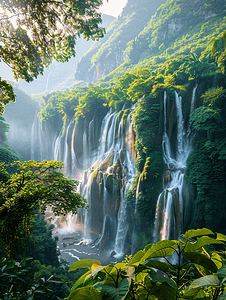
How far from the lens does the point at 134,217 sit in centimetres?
1099

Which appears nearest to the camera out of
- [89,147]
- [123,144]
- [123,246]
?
[123,246]

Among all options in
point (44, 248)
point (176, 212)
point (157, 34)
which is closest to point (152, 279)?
point (176, 212)

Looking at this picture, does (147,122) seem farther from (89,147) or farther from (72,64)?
(72,64)

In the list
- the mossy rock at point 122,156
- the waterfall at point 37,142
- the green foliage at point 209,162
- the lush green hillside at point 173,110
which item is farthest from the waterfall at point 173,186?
the waterfall at point 37,142

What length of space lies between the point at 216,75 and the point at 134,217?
1108cm

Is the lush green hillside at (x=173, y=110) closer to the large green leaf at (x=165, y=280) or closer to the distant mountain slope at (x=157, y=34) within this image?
the distant mountain slope at (x=157, y=34)

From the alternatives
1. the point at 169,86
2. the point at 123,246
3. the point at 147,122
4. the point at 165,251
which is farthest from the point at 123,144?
the point at 165,251

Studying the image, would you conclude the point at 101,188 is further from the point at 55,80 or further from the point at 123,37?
the point at 55,80

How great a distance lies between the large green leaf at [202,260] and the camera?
0.70 m

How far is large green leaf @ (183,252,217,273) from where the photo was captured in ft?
2.29

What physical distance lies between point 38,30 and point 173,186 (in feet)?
30.5

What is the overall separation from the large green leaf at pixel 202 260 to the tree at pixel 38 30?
4047mm

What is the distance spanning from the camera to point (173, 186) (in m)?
9.40

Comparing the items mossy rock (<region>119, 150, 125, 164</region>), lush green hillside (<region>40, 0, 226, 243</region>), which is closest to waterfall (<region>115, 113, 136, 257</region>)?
mossy rock (<region>119, 150, 125, 164</region>)
